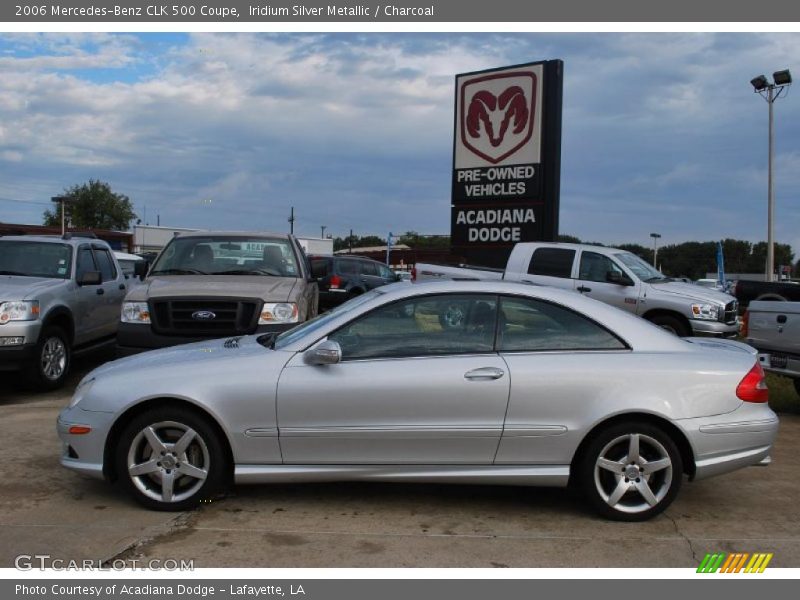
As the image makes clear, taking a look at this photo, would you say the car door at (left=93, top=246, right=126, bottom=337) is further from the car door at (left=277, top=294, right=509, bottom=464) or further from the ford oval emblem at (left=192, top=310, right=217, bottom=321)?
the car door at (left=277, top=294, right=509, bottom=464)

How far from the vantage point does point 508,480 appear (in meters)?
4.46

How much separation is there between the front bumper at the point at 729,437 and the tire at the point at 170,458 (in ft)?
9.49

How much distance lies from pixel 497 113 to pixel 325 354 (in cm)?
1210

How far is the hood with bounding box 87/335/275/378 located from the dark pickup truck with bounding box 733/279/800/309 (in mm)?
16696

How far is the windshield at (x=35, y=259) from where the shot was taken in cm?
912

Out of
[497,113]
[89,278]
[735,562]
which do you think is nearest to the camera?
[735,562]

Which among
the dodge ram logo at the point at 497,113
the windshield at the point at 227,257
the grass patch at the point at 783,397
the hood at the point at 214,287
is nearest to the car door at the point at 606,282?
the grass patch at the point at 783,397

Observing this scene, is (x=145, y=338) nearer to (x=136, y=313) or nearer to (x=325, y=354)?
(x=136, y=313)

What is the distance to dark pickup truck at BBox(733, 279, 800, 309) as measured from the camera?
18.4m

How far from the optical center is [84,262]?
965cm

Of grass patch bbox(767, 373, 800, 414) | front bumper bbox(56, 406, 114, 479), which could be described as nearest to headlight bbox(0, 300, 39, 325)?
front bumper bbox(56, 406, 114, 479)

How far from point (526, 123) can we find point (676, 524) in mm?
11577

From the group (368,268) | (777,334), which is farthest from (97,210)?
(777,334)

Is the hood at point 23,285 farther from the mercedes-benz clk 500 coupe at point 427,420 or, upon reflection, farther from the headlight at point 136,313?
the mercedes-benz clk 500 coupe at point 427,420
